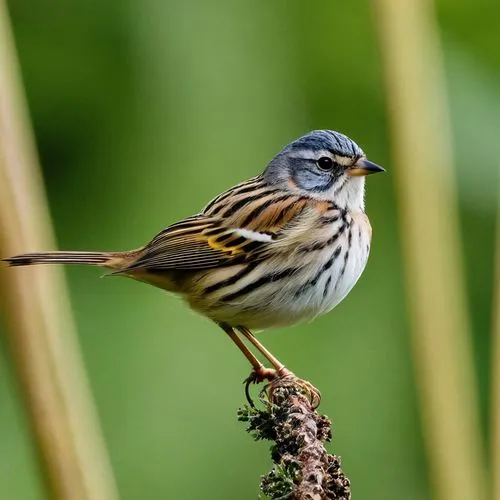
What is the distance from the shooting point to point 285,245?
3150 millimetres

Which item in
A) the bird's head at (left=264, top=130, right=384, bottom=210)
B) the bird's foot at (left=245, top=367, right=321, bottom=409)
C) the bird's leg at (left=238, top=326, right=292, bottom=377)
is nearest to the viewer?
the bird's foot at (left=245, top=367, right=321, bottom=409)

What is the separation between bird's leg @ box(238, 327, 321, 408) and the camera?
111 inches

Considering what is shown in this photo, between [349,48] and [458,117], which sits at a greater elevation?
[349,48]

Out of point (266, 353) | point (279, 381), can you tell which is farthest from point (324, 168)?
point (279, 381)

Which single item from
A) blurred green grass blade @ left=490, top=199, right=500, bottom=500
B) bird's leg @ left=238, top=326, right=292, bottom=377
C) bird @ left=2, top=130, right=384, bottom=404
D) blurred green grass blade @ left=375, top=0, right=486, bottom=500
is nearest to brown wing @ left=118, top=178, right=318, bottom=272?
bird @ left=2, top=130, right=384, bottom=404

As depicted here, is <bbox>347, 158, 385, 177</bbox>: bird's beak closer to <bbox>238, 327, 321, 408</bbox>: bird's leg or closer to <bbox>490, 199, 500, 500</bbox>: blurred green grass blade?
<bbox>238, 327, 321, 408</bbox>: bird's leg

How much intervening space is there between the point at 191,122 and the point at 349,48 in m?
0.66

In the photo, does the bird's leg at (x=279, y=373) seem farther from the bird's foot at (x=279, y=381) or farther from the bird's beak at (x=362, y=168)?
the bird's beak at (x=362, y=168)

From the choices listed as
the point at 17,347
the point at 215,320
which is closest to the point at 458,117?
the point at 215,320

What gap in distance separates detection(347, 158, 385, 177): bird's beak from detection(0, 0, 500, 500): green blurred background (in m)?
0.24

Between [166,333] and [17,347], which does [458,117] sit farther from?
[17,347]

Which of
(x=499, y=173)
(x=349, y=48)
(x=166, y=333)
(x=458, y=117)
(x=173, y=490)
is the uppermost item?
(x=349, y=48)

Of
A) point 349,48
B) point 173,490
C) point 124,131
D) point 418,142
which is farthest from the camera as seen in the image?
point 349,48

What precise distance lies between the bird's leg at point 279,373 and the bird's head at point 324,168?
19.9 inches
